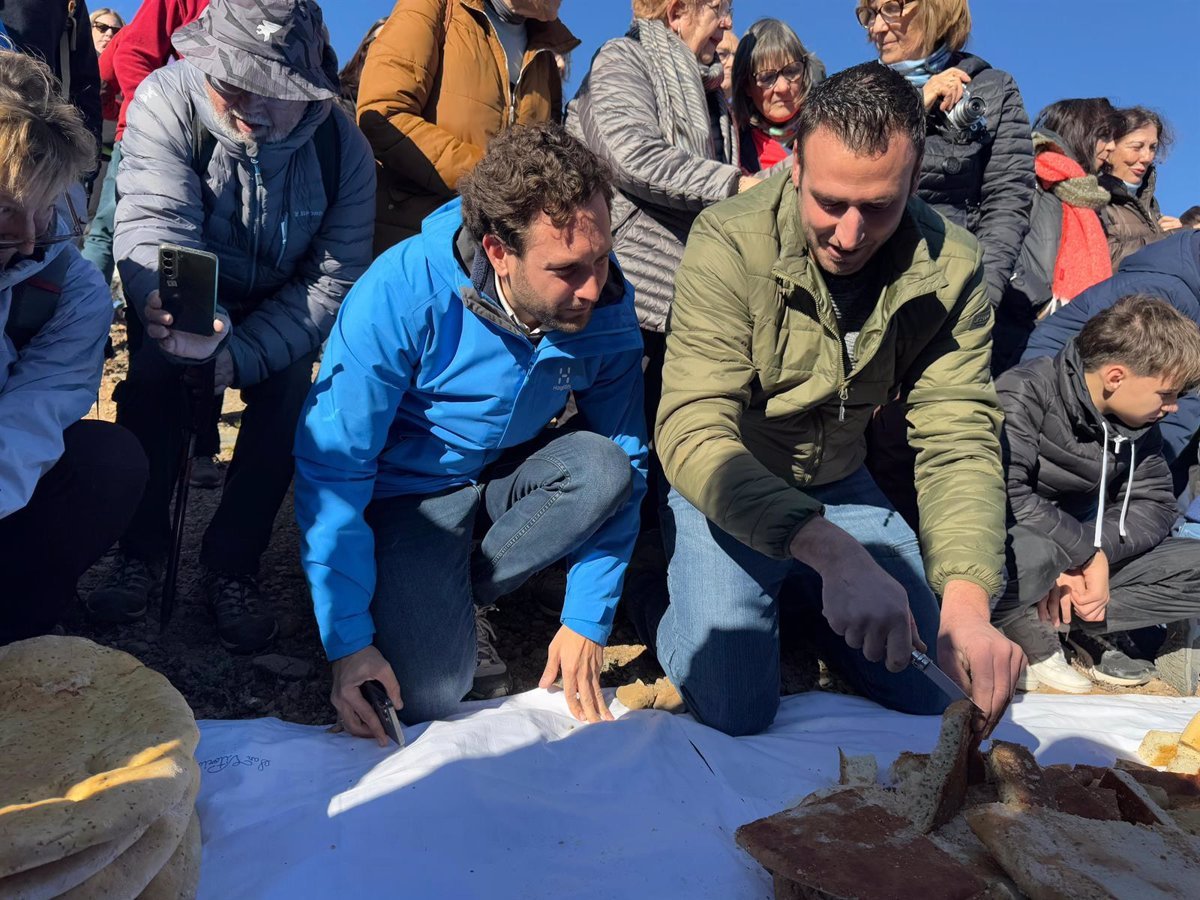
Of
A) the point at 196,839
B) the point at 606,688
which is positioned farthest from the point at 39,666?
the point at 606,688

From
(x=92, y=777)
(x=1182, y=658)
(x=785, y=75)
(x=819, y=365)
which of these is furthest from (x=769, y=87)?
(x=92, y=777)

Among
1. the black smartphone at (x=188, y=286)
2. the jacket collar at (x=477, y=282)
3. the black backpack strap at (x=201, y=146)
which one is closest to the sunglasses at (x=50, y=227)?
the black smartphone at (x=188, y=286)

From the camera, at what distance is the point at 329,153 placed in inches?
118

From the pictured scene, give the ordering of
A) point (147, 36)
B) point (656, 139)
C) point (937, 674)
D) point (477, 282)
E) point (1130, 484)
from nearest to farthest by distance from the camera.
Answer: point (937, 674) → point (477, 282) → point (656, 139) → point (1130, 484) → point (147, 36)

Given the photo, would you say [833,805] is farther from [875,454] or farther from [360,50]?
[360,50]

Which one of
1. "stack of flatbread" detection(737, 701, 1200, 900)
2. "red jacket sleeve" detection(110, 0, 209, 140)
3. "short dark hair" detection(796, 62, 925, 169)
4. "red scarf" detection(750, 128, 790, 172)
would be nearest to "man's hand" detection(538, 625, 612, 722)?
"stack of flatbread" detection(737, 701, 1200, 900)

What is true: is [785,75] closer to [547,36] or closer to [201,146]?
[547,36]

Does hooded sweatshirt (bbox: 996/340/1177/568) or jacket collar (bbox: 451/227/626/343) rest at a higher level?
jacket collar (bbox: 451/227/626/343)

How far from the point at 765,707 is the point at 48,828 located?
5.79 feet

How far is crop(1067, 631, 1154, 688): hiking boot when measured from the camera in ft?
11.6

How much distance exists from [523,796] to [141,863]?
2.67 ft

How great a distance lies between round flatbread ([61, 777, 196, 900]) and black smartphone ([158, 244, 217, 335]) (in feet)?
4.41

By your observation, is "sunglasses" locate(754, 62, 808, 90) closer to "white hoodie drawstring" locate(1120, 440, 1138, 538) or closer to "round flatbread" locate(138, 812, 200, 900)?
"white hoodie drawstring" locate(1120, 440, 1138, 538)

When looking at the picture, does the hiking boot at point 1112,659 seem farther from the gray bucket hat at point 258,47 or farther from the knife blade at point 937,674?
the gray bucket hat at point 258,47
